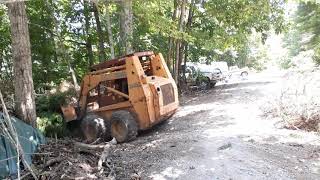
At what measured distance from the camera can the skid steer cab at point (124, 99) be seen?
9188mm

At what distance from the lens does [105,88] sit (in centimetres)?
1030

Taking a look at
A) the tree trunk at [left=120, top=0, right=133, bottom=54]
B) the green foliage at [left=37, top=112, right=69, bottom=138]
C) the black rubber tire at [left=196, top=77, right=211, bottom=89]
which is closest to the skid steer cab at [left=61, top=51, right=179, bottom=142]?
the green foliage at [left=37, top=112, right=69, bottom=138]

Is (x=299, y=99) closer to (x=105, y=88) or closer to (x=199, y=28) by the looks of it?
(x=105, y=88)

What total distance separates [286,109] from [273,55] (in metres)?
58.7

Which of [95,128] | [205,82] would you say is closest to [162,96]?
[95,128]

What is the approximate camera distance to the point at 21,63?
761 centimetres

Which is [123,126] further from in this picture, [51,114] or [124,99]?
[51,114]

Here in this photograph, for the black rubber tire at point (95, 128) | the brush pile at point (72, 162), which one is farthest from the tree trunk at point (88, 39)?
the brush pile at point (72, 162)

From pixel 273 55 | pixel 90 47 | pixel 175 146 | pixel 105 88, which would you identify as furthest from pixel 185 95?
pixel 273 55

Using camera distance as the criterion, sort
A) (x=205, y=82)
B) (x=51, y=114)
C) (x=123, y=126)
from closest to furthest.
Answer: (x=123, y=126), (x=51, y=114), (x=205, y=82)

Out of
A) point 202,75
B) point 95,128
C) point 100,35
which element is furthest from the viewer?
point 202,75

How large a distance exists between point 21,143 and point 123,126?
9.94ft

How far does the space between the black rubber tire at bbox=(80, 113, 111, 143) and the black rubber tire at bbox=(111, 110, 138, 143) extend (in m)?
0.23

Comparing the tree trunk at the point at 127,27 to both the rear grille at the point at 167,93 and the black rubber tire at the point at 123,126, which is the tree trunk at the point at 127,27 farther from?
the black rubber tire at the point at 123,126
